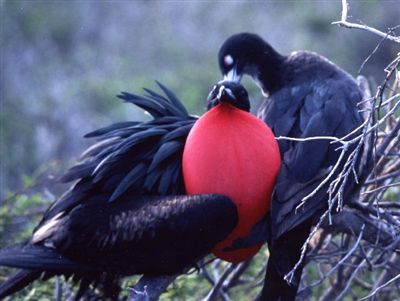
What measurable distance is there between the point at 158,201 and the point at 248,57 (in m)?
1.17

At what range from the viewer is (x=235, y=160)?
9.27ft

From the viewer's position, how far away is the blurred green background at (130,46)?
241 inches

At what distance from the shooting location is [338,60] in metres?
6.79

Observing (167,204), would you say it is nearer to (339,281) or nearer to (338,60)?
(339,281)

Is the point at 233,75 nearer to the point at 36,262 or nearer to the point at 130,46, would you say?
the point at 36,262

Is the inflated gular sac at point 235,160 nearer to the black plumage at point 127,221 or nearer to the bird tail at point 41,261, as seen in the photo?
the black plumage at point 127,221

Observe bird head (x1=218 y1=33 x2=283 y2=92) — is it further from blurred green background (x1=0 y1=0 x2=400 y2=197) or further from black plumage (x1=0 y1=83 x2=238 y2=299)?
blurred green background (x1=0 y1=0 x2=400 y2=197)

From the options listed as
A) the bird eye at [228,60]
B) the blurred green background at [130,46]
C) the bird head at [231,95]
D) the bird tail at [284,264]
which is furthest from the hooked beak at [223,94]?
the blurred green background at [130,46]

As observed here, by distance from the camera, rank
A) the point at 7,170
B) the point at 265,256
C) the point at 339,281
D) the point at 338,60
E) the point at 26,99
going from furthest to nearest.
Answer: the point at 338,60, the point at 26,99, the point at 7,170, the point at 265,256, the point at 339,281

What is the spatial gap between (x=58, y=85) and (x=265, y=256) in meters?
3.14

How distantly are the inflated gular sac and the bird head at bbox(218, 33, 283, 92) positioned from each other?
0.88m

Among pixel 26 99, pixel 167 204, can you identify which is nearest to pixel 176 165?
pixel 167 204

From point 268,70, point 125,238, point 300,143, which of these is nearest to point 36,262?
point 125,238

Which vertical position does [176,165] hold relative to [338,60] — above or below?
above
